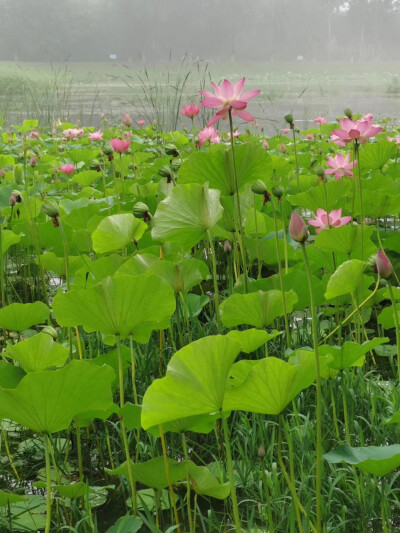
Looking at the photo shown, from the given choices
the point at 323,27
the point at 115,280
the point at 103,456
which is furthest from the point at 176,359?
the point at 323,27

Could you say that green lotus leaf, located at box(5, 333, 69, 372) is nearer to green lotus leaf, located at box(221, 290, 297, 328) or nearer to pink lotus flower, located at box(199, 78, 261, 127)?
green lotus leaf, located at box(221, 290, 297, 328)

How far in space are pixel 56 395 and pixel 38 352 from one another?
6.4 inches

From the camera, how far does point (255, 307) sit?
3.67 feet

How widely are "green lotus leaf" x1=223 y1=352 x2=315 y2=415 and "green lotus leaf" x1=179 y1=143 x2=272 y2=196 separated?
0.63 m

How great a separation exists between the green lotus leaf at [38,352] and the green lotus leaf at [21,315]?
0.20 meters

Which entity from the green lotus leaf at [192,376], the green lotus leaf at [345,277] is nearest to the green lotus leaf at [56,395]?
the green lotus leaf at [192,376]

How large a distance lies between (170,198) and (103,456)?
444 millimetres

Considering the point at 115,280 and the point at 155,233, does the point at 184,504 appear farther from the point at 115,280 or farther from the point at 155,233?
the point at 155,233

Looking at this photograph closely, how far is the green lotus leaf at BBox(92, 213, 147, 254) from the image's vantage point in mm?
1273

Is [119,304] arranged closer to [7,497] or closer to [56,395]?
[56,395]

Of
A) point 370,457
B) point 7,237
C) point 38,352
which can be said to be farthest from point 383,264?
point 7,237

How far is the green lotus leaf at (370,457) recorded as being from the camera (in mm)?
695

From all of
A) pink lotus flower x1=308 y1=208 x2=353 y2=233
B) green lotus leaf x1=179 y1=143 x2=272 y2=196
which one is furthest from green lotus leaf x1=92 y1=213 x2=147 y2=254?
pink lotus flower x1=308 y1=208 x2=353 y2=233

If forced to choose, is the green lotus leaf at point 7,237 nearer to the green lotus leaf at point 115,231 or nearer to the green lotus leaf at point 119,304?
the green lotus leaf at point 115,231
